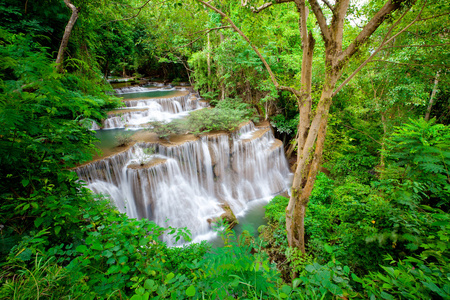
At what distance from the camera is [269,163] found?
10.0 meters

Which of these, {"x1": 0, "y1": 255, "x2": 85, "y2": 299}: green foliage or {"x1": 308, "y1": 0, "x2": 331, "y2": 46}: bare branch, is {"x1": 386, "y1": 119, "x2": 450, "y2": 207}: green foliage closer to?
{"x1": 308, "y1": 0, "x2": 331, "y2": 46}: bare branch

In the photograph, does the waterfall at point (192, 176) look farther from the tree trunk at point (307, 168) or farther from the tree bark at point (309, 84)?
the tree bark at point (309, 84)

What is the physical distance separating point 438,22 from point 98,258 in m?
8.47

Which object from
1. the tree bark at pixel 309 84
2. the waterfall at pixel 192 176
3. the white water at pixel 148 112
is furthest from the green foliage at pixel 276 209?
the white water at pixel 148 112

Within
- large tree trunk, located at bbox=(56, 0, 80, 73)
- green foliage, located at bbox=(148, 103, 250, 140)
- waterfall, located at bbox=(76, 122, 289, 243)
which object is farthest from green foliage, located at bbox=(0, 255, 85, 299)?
green foliage, located at bbox=(148, 103, 250, 140)

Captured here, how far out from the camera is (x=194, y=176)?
26.3 feet

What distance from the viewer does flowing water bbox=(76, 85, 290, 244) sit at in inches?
249

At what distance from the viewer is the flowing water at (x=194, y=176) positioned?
6320 mm

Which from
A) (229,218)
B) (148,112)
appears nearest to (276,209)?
(229,218)

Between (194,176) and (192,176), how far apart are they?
0.35 ft

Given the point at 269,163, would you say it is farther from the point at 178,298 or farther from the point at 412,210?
the point at 178,298

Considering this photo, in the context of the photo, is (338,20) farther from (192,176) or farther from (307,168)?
(192,176)

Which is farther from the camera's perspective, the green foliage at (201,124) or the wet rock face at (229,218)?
the green foliage at (201,124)

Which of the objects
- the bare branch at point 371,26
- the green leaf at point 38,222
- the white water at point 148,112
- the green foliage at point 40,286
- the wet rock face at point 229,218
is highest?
the bare branch at point 371,26
